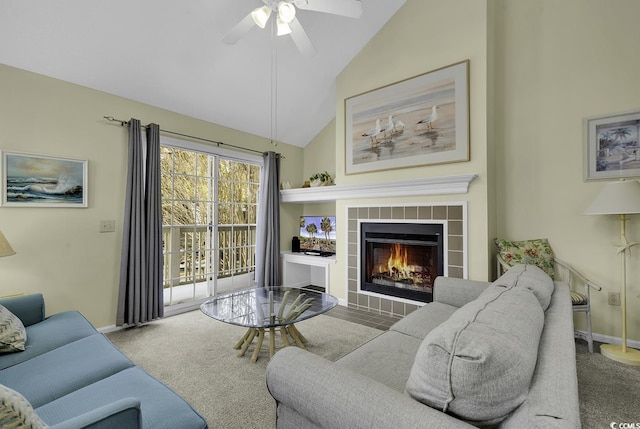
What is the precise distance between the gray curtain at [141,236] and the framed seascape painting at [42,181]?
41 centimetres

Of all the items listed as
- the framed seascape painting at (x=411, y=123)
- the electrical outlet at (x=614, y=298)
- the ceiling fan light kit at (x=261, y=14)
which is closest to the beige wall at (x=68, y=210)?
the ceiling fan light kit at (x=261, y=14)

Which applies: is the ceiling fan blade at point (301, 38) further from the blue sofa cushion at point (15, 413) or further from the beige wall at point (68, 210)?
the blue sofa cushion at point (15, 413)

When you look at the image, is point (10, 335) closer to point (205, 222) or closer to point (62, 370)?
point (62, 370)

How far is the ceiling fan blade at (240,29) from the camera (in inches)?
91.5

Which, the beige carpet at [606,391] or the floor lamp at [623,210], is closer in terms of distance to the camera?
the beige carpet at [606,391]

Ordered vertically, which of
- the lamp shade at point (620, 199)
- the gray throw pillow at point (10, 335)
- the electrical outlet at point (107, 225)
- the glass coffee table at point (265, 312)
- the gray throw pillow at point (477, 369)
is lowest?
the glass coffee table at point (265, 312)

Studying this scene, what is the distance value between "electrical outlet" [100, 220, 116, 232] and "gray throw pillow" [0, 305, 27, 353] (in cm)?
135

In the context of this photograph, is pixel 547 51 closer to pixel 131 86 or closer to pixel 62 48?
pixel 131 86

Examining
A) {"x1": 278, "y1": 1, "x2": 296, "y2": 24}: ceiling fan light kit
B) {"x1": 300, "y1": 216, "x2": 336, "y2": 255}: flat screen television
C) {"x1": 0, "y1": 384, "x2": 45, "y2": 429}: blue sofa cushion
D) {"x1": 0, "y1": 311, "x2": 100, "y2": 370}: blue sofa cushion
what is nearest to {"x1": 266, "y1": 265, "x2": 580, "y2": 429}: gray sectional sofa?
{"x1": 0, "y1": 384, "x2": 45, "y2": 429}: blue sofa cushion

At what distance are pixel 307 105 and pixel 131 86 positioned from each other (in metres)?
2.27

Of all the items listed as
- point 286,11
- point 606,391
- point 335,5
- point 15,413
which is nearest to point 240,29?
point 286,11

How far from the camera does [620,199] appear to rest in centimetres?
236

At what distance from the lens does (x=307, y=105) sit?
449cm

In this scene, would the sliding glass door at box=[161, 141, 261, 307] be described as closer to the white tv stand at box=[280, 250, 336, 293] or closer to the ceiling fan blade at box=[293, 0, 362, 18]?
the white tv stand at box=[280, 250, 336, 293]
